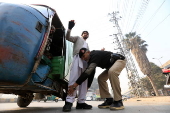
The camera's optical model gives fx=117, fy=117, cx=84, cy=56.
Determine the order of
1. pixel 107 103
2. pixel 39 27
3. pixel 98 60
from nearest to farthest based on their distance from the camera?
pixel 39 27
pixel 98 60
pixel 107 103

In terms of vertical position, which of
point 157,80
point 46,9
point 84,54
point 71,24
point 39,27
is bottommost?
point 84,54

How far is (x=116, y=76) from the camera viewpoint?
7.63 ft

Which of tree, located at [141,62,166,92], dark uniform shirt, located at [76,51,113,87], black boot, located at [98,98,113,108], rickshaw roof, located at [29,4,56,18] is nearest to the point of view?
dark uniform shirt, located at [76,51,113,87]

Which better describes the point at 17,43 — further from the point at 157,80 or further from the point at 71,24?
the point at 157,80

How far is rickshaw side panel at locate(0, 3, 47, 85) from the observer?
5.01ft

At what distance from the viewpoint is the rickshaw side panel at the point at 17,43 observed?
1.53 m

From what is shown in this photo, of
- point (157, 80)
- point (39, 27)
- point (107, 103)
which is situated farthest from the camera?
point (157, 80)

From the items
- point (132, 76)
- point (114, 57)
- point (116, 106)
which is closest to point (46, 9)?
point (114, 57)

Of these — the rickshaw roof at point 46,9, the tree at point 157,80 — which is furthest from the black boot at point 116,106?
the tree at point 157,80

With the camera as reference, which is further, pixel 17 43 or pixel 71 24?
pixel 71 24

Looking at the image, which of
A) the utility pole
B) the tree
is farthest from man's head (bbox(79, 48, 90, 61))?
the tree

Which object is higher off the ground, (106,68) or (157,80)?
(157,80)

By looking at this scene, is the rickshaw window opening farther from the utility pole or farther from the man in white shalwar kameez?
the utility pole

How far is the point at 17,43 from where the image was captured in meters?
1.62
